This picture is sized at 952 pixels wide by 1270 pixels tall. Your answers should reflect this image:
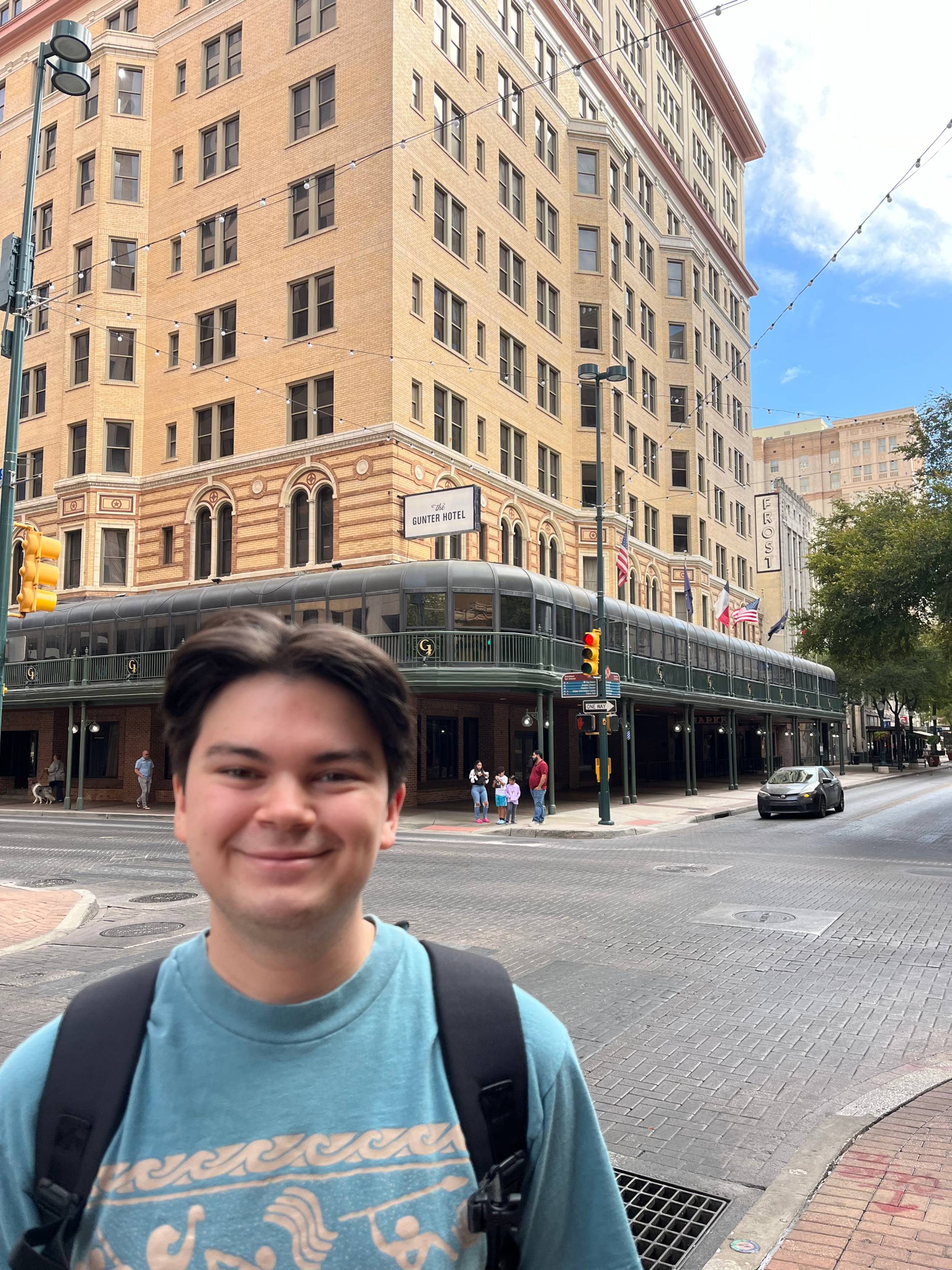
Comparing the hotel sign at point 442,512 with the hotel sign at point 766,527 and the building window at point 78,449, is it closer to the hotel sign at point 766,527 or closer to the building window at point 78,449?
the building window at point 78,449

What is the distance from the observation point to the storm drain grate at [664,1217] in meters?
4.01

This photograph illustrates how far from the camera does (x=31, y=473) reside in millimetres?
39094

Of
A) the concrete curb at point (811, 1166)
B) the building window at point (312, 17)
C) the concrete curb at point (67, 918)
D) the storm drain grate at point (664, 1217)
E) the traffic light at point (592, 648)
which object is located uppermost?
the building window at point (312, 17)

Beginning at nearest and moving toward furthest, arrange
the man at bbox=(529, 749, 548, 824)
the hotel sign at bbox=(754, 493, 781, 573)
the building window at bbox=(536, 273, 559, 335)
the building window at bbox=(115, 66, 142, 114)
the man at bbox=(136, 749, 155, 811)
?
the man at bbox=(529, 749, 548, 824) → the man at bbox=(136, 749, 155, 811) → the building window at bbox=(115, 66, 142, 114) → the building window at bbox=(536, 273, 559, 335) → the hotel sign at bbox=(754, 493, 781, 573)

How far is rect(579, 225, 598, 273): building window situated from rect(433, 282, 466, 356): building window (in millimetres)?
11872

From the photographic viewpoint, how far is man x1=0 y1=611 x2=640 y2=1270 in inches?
56.0

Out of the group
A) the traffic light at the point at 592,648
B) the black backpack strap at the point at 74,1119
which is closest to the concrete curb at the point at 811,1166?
the black backpack strap at the point at 74,1119

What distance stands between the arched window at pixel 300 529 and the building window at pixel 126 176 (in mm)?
15842

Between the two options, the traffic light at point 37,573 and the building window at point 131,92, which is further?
the building window at point 131,92

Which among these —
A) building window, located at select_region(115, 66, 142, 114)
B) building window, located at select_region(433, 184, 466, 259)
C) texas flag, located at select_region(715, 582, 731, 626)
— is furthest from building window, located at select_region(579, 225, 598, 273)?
→ building window, located at select_region(115, 66, 142, 114)

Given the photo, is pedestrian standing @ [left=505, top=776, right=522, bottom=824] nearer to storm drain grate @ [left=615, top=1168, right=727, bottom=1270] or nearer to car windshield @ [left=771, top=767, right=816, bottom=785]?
car windshield @ [left=771, top=767, right=816, bottom=785]

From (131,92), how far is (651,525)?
30317 millimetres

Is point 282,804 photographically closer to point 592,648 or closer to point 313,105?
point 592,648

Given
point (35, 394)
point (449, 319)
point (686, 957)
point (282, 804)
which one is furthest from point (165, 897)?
point (35, 394)
